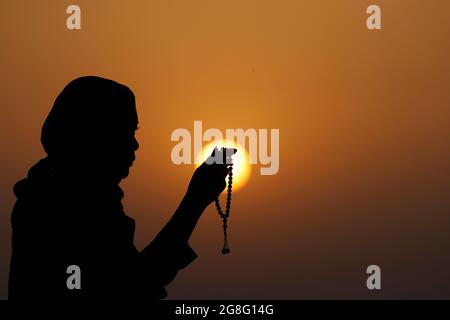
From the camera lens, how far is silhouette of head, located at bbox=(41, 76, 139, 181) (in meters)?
1.77

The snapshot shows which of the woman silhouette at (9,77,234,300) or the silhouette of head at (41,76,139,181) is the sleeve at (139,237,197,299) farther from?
the silhouette of head at (41,76,139,181)

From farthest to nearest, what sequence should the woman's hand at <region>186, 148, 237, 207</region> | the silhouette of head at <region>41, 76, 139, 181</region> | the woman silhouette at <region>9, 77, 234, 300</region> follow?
the woman's hand at <region>186, 148, 237, 207</region> → the silhouette of head at <region>41, 76, 139, 181</region> → the woman silhouette at <region>9, 77, 234, 300</region>

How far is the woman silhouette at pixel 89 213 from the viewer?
64.6 inches

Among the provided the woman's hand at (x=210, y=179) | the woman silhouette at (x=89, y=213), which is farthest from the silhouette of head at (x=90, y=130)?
the woman's hand at (x=210, y=179)

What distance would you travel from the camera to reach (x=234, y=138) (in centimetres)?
670

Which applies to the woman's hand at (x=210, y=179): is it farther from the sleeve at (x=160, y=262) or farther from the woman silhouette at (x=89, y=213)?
the sleeve at (x=160, y=262)

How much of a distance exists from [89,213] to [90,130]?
0.72ft

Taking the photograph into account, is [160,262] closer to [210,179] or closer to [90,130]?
[210,179]

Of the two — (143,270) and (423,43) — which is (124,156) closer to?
(143,270)

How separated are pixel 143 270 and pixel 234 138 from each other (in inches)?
194

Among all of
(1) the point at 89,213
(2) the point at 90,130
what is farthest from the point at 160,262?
(2) the point at 90,130

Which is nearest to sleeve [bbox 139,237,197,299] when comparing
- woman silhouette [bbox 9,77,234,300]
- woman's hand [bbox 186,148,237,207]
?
woman silhouette [bbox 9,77,234,300]
